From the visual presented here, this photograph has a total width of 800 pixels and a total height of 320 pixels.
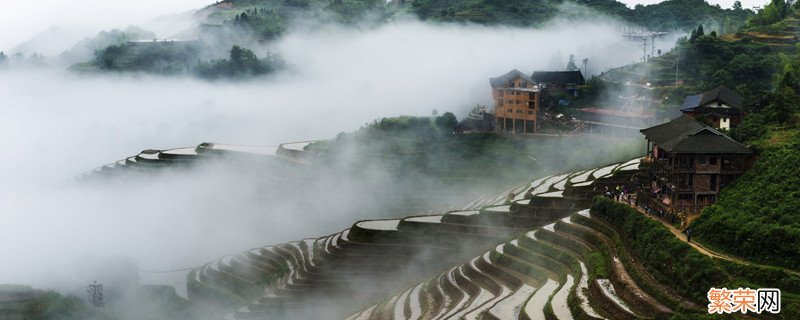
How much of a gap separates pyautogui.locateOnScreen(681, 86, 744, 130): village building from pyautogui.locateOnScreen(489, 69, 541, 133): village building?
19417 millimetres

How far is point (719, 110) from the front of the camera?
40312 mm

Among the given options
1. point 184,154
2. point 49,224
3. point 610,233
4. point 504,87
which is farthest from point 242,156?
point 610,233

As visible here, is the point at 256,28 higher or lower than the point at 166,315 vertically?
higher

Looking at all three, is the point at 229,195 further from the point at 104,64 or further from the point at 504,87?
the point at 104,64

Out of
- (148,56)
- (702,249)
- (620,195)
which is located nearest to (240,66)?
(148,56)

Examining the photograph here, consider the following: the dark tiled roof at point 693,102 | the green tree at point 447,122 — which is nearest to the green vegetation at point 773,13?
the green tree at point 447,122

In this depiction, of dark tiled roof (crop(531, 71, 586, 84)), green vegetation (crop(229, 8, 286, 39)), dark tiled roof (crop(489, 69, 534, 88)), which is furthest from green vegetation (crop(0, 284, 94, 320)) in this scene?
green vegetation (crop(229, 8, 286, 39))

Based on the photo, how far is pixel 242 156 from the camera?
6222 centimetres

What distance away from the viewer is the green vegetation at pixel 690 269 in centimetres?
2172

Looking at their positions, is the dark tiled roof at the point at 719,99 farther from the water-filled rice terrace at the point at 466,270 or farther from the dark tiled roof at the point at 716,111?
the water-filled rice terrace at the point at 466,270

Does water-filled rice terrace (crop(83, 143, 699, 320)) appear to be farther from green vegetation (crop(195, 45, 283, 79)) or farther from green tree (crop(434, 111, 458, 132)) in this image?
green vegetation (crop(195, 45, 283, 79))

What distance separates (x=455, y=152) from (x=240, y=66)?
150 ft

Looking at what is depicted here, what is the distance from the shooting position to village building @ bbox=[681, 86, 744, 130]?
3988 cm

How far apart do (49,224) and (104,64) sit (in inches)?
2148
